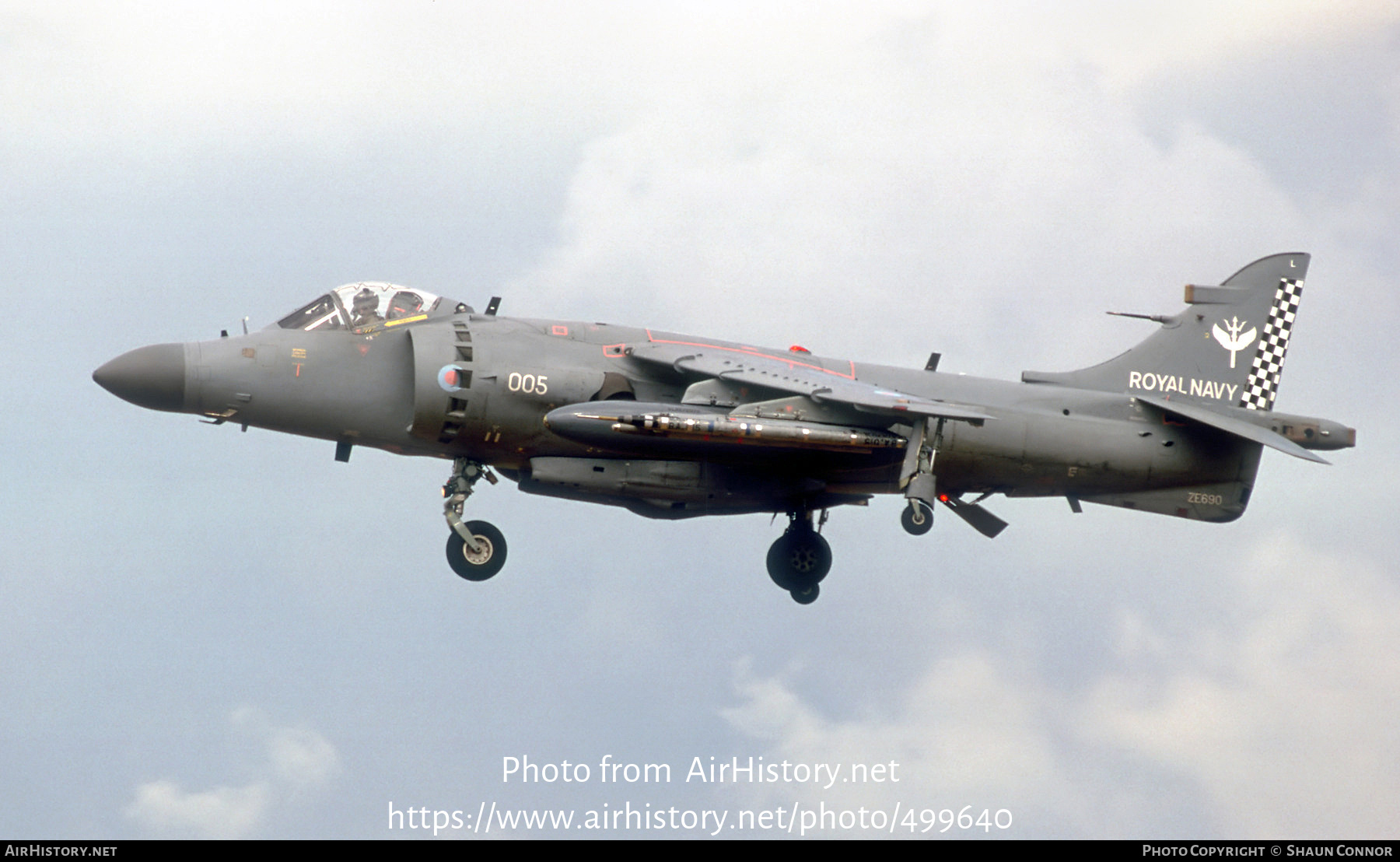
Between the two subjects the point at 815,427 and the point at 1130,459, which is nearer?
the point at 815,427

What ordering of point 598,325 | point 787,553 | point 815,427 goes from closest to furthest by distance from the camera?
point 815,427, point 598,325, point 787,553

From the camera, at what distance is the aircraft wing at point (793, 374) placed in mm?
23516

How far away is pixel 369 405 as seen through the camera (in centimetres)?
2459

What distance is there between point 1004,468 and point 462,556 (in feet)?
23.9

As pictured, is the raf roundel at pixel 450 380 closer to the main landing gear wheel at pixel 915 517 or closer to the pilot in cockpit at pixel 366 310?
the pilot in cockpit at pixel 366 310

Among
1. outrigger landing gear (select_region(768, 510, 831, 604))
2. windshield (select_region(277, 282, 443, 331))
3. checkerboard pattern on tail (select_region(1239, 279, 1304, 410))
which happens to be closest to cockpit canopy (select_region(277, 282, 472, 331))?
windshield (select_region(277, 282, 443, 331))

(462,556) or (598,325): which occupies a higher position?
(598,325)

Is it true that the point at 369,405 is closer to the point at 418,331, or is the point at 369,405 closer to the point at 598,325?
the point at 418,331

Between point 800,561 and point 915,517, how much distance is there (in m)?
4.13

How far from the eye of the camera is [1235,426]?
1031 inches

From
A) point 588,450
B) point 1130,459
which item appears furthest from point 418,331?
point 1130,459

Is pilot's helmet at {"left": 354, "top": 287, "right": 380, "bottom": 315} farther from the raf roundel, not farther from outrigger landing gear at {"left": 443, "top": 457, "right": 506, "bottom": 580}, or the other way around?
outrigger landing gear at {"left": 443, "top": 457, "right": 506, "bottom": 580}

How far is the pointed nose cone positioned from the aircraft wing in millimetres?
5715

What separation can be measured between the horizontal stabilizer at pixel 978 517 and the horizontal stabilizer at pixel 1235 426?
107 inches
